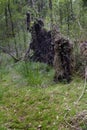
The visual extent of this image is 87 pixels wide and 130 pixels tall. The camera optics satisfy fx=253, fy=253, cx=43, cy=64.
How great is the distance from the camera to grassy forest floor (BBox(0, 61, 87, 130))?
455cm

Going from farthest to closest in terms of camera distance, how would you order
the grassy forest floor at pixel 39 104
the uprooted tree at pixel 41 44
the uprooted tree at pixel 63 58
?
the uprooted tree at pixel 41 44 → the uprooted tree at pixel 63 58 → the grassy forest floor at pixel 39 104

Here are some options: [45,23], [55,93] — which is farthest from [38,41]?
[55,93]

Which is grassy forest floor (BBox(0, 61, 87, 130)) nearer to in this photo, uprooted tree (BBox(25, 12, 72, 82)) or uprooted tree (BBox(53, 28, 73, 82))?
uprooted tree (BBox(53, 28, 73, 82))

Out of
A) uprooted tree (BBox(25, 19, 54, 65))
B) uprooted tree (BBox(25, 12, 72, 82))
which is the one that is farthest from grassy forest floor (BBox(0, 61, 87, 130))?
uprooted tree (BBox(25, 19, 54, 65))

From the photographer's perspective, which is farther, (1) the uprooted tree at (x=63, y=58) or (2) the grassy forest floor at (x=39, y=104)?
(1) the uprooted tree at (x=63, y=58)

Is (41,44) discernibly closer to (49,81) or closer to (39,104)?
(49,81)

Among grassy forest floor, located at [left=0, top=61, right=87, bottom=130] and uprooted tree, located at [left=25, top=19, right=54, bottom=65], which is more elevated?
uprooted tree, located at [left=25, top=19, right=54, bottom=65]

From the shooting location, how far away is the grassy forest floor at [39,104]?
14.9 ft

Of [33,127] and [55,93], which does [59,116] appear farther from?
[55,93]

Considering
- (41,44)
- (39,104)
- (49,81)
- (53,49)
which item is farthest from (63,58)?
(41,44)

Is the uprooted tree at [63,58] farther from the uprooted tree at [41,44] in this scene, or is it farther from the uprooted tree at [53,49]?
the uprooted tree at [41,44]

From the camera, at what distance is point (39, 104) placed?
207 inches

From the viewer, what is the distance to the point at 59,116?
4641mm

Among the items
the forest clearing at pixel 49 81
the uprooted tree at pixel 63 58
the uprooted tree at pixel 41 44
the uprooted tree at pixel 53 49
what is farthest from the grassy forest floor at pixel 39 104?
the uprooted tree at pixel 41 44
